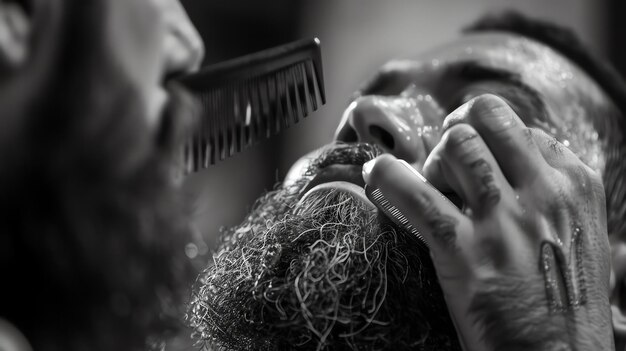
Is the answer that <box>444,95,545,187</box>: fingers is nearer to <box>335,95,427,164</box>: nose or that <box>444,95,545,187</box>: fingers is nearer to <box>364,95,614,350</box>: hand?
<box>364,95,614,350</box>: hand

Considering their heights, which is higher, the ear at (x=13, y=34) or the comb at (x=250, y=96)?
the ear at (x=13, y=34)

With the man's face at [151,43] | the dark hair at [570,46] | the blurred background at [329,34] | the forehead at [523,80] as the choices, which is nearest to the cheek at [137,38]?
the man's face at [151,43]

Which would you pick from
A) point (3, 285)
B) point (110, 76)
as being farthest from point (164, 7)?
point (3, 285)

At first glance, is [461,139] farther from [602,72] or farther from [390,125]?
[602,72]

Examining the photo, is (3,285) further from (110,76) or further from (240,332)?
(240,332)

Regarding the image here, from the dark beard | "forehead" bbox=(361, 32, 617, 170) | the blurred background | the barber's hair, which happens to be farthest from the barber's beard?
the blurred background

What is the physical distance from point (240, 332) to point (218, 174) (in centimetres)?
157

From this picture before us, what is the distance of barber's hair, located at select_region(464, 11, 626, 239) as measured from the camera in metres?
0.84

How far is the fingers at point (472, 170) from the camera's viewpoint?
0.57m

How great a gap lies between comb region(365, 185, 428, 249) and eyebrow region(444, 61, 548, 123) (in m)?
0.24

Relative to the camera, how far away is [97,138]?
0.37 m

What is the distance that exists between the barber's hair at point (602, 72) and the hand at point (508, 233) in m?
0.25

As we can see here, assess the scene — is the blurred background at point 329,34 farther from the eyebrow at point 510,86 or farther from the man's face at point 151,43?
the man's face at point 151,43

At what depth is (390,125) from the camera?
0.73 m
